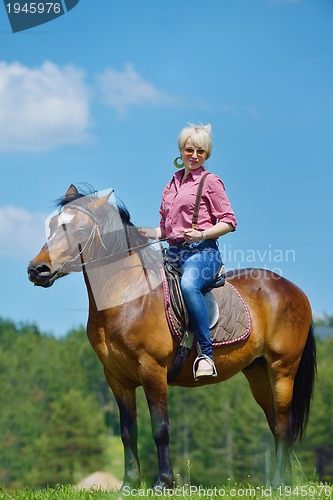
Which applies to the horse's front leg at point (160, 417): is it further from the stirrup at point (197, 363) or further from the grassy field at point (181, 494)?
the stirrup at point (197, 363)

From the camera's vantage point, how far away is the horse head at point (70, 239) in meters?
6.68

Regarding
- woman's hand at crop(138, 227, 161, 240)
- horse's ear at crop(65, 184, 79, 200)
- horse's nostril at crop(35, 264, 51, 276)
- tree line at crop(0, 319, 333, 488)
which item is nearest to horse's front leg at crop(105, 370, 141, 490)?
horse's nostril at crop(35, 264, 51, 276)

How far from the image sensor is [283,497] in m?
6.45

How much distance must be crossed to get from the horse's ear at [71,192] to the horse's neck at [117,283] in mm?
754

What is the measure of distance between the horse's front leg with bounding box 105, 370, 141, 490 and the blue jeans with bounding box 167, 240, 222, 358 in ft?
3.09

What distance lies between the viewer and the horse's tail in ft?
27.2

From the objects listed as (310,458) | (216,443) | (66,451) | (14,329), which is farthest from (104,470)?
(14,329)

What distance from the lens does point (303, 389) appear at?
8.38 meters

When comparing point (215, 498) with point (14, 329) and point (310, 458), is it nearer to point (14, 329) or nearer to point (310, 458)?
point (310, 458)

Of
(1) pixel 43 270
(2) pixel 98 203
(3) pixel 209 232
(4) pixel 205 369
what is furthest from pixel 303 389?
(1) pixel 43 270

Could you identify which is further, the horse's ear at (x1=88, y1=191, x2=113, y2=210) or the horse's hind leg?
the horse's hind leg

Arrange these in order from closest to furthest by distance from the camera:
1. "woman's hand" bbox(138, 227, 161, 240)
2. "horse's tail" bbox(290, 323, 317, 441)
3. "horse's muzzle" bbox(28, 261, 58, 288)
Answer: "horse's muzzle" bbox(28, 261, 58, 288) < "woman's hand" bbox(138, 227, 161, 240) < "horse's tail" bbox(290, 323, 317, 441)

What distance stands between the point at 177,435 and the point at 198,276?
64.5 m

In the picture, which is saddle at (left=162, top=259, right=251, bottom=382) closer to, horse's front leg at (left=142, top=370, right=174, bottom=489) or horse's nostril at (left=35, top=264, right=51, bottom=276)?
horse's front leg at (left=142, top=370, right=174, bottom=489)
